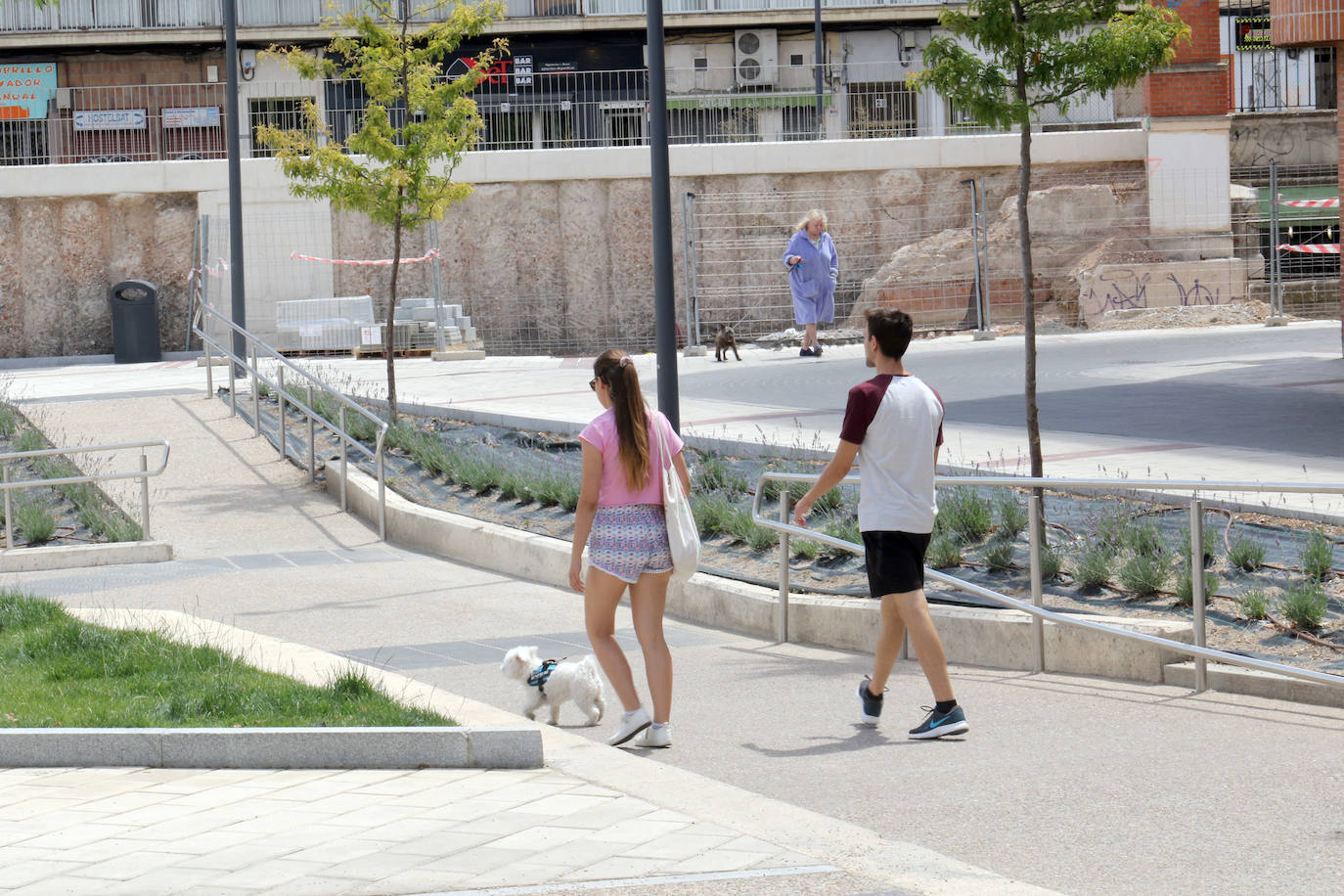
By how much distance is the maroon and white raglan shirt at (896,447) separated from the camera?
6.07m

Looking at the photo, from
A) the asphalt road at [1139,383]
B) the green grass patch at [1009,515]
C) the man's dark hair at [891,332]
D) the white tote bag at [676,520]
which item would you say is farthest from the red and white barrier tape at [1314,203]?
the white tote bag at [676,520]

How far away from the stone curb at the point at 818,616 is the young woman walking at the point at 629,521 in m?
2.12

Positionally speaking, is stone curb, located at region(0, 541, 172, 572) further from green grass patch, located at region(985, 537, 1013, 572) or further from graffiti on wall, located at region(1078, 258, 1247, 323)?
graffiti on wall, located at region(1078, 258, 1247, 323)

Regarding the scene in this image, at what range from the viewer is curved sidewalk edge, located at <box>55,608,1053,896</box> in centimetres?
413

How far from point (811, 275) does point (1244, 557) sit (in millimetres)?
14960

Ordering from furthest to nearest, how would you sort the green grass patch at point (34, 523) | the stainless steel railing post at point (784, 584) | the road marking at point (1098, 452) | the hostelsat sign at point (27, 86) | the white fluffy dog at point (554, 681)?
the hostelsat sign at point (27, 86) < the green grass patch at point (34, 523) < the road marking at point (1098, 452) < the stainless steel railing post at point (784, 584) < the white fluffy dog at point (554, 681)

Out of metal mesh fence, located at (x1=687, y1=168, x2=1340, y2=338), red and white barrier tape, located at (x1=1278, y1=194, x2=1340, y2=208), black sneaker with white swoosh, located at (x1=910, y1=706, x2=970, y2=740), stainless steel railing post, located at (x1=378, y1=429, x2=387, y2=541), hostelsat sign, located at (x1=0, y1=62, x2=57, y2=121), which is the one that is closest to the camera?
black sneaker with white swoosh, located at (x1=910, y1=706, x2=970, y2=740)

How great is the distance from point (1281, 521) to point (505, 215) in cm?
2149

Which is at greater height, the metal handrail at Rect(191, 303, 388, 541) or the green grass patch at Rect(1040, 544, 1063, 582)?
the metal handrail at Rect(191, 303, 388, 541)

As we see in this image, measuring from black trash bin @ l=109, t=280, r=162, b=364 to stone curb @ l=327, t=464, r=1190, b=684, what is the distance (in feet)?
48.0

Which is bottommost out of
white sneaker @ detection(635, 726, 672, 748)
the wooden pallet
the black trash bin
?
white sneaker @ detection(635, 726, 672, 748)

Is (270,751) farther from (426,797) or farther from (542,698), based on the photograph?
(542,698)

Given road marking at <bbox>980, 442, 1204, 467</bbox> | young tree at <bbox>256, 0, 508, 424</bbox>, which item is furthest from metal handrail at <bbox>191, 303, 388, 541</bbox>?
road marking at <bbox>980, 442, 1204, 467</bbox>

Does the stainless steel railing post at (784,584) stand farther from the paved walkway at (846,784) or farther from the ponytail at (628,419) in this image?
the ponytail at (628,419)
